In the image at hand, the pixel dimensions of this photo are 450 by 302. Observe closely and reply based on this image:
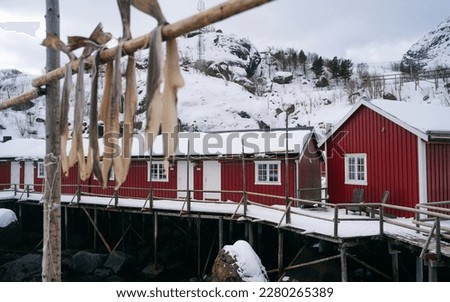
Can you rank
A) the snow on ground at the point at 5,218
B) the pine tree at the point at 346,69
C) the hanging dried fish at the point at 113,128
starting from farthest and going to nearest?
the pine tree at the point at 346,69 → the snow on ground at the point at 5,218 → the hanging dried fish at the point at 113,128

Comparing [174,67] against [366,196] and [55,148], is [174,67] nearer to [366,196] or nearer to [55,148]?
[55,148]

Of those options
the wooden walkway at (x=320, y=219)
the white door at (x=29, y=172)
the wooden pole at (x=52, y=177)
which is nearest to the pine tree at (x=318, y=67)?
the white door at (x=29, y=172)

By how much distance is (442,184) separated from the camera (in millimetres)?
10422

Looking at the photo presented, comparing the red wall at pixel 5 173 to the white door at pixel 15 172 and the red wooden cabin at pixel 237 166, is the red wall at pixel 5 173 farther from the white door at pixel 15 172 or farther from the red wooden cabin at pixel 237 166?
the red wooden cabin at pixel 237 166

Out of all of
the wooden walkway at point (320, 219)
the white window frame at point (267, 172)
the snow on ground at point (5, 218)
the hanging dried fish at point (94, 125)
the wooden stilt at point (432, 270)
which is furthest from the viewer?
the snow on ground at point (5, 218)

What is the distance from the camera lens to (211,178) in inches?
587

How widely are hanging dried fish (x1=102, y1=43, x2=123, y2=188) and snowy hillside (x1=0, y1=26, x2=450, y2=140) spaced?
96.1 ft

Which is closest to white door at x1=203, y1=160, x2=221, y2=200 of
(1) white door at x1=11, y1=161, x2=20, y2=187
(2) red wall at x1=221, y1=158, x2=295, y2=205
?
(2) red wall at x1=221, y1=158, x2=295, y2=205

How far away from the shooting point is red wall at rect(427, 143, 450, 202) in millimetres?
10281

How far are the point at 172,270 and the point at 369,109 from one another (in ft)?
29.9

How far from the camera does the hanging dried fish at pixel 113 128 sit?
5.47ft

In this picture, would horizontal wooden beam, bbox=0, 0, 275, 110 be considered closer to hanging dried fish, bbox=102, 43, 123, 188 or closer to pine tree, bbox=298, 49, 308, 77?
hanging dried fish, bbox=102, 43, 123, 188

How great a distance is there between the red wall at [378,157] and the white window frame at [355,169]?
0.14m

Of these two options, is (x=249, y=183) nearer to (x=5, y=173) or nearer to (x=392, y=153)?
(x=392, y=153)
